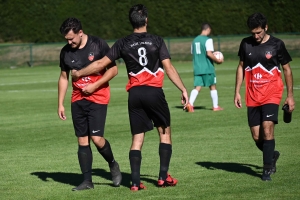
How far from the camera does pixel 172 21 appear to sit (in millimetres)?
51031

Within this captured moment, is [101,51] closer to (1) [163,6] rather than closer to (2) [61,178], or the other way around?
(2) [61,178]

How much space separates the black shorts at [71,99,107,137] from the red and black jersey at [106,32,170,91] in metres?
0.63

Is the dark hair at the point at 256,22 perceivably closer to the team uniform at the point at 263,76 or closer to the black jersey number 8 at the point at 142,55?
the team uniform at the point at 263,76

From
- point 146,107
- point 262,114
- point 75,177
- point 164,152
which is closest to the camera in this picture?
point 146,107

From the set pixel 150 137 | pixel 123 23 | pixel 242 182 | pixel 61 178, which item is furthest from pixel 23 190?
pixel 123 23

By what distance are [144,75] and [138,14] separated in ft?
2.35

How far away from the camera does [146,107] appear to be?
926cm

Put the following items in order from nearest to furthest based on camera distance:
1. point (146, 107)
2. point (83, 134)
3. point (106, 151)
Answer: point (146, 107) < point (83, 134) < point (106, 151)

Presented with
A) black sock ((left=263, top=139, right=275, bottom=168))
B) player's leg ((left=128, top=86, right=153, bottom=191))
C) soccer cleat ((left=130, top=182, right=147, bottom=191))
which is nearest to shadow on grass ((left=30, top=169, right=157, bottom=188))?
soccer cleat ((left=130, top=182, right=147, bottom=191))

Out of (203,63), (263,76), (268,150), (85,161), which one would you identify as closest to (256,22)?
(263,76)

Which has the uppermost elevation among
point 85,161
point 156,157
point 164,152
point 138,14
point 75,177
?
point 138,14

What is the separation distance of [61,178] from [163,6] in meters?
41.1

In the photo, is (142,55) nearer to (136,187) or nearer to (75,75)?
(75,75)

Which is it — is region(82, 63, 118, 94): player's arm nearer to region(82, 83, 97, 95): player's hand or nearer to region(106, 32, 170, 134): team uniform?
region(82, 83, 97, 95): player's hand
